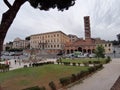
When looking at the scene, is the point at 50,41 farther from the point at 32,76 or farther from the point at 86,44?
the point at 32,76

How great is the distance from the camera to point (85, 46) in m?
100

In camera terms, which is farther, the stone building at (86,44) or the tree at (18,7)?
the stone building at (86,44)

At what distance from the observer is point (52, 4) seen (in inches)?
546

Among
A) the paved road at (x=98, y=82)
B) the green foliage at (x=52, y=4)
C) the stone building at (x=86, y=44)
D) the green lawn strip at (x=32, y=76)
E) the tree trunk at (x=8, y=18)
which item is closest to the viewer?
the tree trunk at (x=8, y=18)

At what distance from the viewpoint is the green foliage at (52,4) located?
1376 cm

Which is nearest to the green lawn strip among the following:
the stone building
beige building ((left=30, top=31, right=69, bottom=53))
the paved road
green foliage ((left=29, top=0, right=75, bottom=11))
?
the paved road

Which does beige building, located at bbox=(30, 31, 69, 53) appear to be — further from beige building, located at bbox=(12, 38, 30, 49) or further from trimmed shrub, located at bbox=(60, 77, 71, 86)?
trimmed shrub, located at bbox=(60, 77, 71, 86)

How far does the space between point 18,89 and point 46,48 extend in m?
105

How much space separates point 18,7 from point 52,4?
200 cm

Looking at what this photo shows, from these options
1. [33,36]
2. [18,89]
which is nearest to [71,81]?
[18,89]

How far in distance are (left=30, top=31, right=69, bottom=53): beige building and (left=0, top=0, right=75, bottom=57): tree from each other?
101349 mm

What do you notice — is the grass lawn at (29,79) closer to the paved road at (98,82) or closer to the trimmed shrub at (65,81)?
the trimmed shrub at (65,81)

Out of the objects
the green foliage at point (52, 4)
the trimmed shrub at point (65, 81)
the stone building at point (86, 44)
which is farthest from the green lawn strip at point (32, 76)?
the stone building at point (86, 44)

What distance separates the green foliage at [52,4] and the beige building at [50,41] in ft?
332
